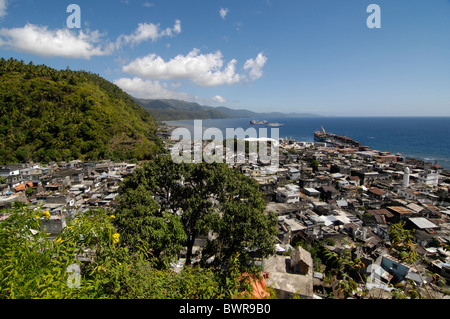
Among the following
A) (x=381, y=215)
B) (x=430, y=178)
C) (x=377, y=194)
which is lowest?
(x=381, y=215)

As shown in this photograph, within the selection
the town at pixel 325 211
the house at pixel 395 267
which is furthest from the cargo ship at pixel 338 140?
the house at pixel 395 267

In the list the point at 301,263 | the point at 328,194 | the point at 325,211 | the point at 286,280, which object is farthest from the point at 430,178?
the point at 286,280

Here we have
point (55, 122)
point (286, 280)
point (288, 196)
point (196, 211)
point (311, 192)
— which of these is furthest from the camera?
Answer: point (55, 122)

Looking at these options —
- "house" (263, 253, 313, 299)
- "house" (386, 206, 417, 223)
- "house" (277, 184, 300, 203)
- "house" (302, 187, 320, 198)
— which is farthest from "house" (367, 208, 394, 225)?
"house" (263, 253, 313, 299)

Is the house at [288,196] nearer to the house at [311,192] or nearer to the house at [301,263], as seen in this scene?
the house at [311,192]

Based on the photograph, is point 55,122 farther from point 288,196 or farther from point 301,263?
point 301,263

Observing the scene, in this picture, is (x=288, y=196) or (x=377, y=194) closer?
(x=288, y=196)

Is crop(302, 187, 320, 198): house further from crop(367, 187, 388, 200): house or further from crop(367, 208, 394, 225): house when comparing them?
crop(367, 187, 388, 200): house
